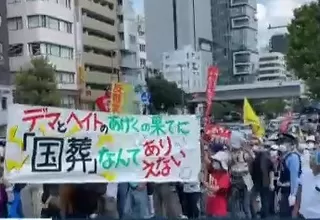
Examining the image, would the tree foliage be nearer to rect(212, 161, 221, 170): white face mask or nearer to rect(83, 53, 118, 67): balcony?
rect(83, 53, 118, 67): balcony

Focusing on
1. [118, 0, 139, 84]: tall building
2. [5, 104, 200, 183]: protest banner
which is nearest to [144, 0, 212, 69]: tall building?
[118, 0, 139, 84]: tall building

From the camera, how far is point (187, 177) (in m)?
9.37

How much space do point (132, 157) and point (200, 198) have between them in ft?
11.5

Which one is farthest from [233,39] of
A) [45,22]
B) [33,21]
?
[33,21]

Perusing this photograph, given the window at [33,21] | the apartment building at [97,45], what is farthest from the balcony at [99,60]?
the window at [33,21]

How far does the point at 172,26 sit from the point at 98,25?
80025mm

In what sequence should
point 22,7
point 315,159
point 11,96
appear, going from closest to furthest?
point 315,159 → point 11,96 → point 22,7

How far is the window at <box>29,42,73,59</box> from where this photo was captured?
5747 centimetres

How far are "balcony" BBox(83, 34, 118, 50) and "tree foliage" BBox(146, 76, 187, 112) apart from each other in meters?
14.8

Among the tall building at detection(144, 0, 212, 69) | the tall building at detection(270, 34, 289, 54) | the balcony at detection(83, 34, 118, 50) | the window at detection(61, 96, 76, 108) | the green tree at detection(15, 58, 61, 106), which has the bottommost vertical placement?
the window at detection(61, 96, 76, 108)

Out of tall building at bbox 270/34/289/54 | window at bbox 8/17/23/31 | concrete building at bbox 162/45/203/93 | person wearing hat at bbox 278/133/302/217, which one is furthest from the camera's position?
concrete building at bbox 162/45/203/93

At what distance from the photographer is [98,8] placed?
75562 mm

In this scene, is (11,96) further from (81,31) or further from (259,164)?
(259,164)

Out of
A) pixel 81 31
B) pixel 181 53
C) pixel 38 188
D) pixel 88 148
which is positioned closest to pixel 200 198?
pixel 38 188
